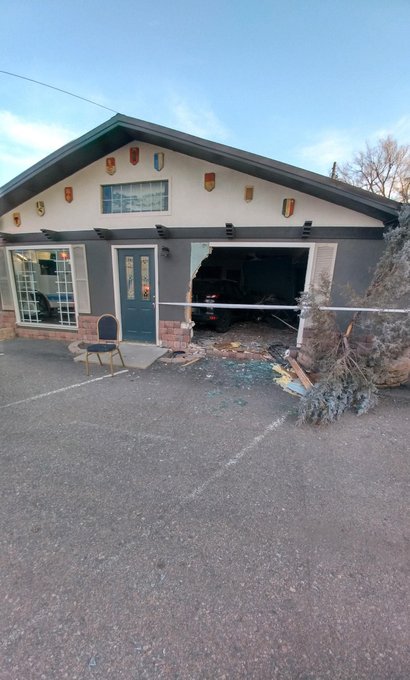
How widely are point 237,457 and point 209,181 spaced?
16.5 feet

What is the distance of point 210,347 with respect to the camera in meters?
6.24

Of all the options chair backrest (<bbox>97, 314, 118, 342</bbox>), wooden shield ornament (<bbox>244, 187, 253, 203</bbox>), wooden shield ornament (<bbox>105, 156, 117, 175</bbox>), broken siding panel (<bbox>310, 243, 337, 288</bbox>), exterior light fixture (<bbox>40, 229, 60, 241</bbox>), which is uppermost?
wooden shield ornament (<bbox>105, 156, 117, 175</bbox>)

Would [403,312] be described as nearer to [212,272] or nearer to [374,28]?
[374,28]

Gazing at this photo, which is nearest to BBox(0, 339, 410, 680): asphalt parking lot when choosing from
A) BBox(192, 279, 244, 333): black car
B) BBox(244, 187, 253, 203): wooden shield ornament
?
BBox(192, 279, 244, 333): black car

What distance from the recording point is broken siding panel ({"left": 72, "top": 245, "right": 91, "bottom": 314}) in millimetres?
6492

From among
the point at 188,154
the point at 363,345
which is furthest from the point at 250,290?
the point at 363,345

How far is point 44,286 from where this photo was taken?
7.31 metres

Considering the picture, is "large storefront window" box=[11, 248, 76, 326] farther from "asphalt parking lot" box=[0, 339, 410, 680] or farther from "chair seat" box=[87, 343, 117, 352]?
"asphalt parking lot" box=[0, 339, 410, 680]

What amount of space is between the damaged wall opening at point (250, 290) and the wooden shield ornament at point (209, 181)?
Result: 116 centimetres

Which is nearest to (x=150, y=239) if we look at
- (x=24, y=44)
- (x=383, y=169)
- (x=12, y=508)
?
(x=24, y=44)

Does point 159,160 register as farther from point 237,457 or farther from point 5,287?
point 237,457

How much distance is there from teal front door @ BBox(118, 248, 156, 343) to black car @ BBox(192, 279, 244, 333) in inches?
49.6

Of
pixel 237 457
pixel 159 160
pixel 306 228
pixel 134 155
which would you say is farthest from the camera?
pixel 134 155

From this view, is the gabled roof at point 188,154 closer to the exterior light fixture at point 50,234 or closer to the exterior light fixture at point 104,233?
the exterior light fixture at point 50,234
